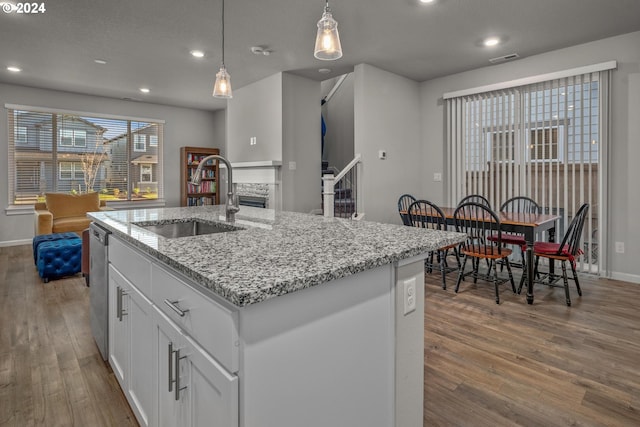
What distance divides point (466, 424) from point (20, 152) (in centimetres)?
728

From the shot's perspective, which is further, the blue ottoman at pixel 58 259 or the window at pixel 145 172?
the window at pixel 145 172

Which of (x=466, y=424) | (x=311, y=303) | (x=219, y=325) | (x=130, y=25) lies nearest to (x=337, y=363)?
(x=311, y=303)

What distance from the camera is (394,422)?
127 centimetres

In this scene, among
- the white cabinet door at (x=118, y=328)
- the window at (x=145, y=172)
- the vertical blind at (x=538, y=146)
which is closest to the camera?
the white cabinet door at (x=118, y=328)

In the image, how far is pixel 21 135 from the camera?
237 inches

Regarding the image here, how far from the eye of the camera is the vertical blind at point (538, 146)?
4059 mm

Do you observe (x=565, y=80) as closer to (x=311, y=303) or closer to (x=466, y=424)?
(x=466, y=424)

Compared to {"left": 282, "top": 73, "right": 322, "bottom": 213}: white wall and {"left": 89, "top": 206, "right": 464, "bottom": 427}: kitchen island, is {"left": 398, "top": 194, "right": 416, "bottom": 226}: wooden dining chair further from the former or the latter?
{"left": 89, "top": 206, "right": 464, "bottom": 427}: kitchen island

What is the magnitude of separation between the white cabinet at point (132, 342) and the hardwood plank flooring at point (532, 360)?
1.21 metres

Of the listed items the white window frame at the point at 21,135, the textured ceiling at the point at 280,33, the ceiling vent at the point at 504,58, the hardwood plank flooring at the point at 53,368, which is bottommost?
the hardwood plank flooring at the point at 53,368

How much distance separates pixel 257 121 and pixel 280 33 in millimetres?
1955

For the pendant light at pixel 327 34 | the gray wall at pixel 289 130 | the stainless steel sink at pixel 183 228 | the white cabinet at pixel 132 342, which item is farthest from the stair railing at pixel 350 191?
the white cabinet at pixel 132 342

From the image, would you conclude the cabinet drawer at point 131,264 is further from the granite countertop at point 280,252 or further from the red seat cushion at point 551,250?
the red seat cushion at point 551,250

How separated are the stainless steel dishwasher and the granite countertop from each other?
0.31 meters
